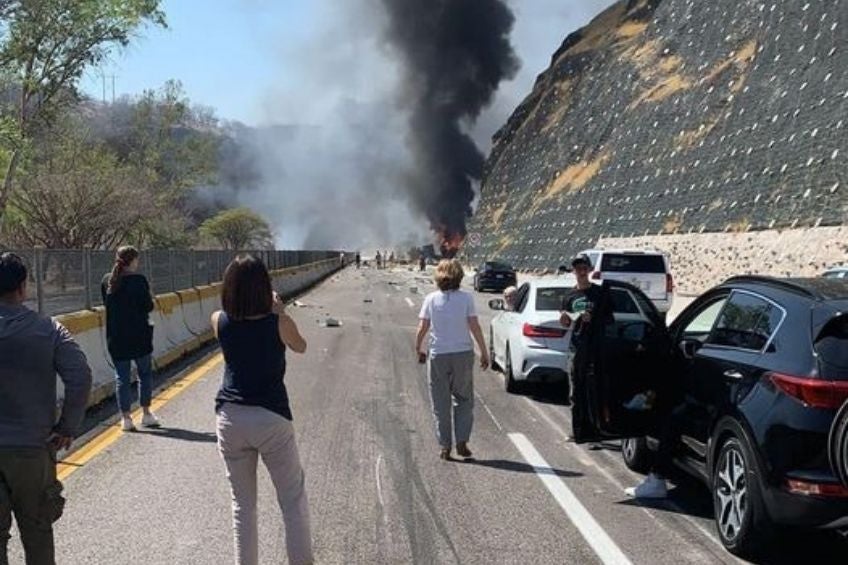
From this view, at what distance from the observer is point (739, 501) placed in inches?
206

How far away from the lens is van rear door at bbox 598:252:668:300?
19922 millimetres

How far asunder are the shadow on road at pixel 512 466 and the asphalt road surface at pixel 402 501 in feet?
0.05

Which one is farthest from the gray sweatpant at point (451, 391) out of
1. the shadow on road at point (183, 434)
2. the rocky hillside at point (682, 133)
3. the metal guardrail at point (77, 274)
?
the rocky hillside at point (682, 133)

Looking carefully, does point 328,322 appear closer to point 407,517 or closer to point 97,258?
point 97,258

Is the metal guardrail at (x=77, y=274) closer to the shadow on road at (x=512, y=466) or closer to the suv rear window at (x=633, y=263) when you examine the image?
the shadow on road at (x=512, y=466)

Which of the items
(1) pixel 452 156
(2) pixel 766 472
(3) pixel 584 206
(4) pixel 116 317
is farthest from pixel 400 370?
(1) pixel 452 156

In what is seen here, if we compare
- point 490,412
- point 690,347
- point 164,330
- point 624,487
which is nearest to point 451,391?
point 624,487

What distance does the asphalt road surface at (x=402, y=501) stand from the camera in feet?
17.5

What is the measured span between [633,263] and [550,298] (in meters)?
9.34

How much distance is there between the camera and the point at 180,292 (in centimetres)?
1566

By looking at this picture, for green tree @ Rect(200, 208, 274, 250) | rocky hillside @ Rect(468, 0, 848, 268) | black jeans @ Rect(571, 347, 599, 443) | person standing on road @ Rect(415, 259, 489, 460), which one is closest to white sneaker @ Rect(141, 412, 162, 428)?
person standing on road @ Rect(415, 259, 489, 460)

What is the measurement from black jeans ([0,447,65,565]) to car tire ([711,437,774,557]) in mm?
3489

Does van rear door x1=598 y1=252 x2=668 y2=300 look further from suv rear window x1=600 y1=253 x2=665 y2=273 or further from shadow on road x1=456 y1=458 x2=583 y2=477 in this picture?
shadow on road x1=456 y1=458 x2=583 y2=477

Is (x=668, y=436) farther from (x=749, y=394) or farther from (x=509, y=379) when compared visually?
(x=509, y=379)
